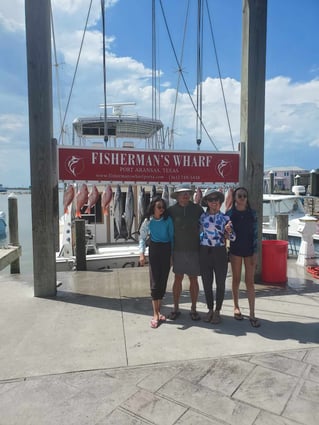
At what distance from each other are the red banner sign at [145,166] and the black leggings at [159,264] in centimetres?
189

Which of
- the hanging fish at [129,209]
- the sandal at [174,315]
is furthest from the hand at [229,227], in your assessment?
the hanging fish at [129,209]

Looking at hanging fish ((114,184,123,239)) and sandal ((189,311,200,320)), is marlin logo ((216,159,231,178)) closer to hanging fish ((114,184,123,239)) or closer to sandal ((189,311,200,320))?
hanging fish ((114,184,123,239))

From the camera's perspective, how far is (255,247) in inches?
158

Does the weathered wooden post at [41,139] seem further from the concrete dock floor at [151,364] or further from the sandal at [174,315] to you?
the sandal at [174,315]

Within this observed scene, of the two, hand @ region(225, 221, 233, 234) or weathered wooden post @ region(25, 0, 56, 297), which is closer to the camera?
hand @ region(225, 221, 233, 234)

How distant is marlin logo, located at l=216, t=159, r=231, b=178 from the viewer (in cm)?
583

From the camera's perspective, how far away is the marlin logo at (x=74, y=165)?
206 inches

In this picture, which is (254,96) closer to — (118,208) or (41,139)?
(118,208)

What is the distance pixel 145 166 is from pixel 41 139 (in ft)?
5.54

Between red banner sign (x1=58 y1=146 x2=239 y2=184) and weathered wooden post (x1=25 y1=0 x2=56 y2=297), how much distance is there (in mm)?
316

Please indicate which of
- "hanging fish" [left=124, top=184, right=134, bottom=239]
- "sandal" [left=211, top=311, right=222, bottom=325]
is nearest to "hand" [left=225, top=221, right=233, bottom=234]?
"sandal" [left=211, top=311, right=222, bottom=325]

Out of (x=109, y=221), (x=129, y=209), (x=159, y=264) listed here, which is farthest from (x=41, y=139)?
(x=109, y=221)

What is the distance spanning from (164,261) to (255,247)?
112 cm

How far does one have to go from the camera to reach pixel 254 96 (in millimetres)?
5598
